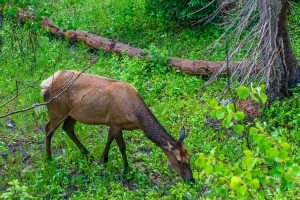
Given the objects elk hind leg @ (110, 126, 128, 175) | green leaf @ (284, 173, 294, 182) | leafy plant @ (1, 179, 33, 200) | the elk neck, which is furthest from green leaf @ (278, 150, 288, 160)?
elk hind leg @ (110, 126, 128, 175)

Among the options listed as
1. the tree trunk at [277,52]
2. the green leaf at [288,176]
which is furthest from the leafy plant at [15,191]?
the tree trunk at [277,52]

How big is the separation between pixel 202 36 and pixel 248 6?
3.30 m

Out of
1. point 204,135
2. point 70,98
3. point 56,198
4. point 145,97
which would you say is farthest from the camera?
point 145,97

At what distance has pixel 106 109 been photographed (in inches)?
326

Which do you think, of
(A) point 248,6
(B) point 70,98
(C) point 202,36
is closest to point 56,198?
(B) point 70,98

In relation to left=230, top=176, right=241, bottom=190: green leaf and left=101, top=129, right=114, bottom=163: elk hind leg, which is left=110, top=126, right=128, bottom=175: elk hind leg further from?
left=230, top=176, right=241, bottom=190: green leaf

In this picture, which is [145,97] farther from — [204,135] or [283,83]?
[283,83]

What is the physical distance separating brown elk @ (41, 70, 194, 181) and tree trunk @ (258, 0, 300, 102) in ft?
7.60

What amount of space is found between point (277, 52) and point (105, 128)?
11.4 feet

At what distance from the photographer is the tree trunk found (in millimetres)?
8938

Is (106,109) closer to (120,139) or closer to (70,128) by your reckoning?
(120,139)

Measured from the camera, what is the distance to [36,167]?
8.50 meters

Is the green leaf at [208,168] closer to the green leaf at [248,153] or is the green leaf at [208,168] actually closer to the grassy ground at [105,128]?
the green leaf at [248,153]

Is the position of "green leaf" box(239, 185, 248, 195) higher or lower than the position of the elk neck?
higher
